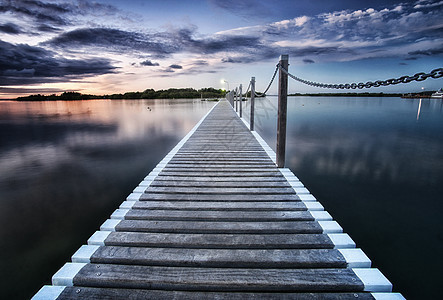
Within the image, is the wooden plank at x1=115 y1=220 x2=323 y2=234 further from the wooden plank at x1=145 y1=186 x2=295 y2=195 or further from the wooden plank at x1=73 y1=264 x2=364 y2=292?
the wooden plank at x1=145 y1=186 x2=295 y2=195

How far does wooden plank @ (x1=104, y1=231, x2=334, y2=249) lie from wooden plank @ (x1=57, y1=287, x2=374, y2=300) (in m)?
0.49

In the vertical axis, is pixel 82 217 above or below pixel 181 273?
below

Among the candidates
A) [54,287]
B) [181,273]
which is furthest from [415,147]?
[54,287]

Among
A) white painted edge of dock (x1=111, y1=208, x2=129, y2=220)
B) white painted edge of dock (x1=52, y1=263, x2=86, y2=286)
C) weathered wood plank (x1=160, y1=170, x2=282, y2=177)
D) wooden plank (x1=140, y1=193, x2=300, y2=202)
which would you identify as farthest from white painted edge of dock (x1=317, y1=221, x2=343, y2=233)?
white painted edge of dock (x1=52, y1=263, x2=86, y2=286)

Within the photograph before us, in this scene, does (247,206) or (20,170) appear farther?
(20,170)

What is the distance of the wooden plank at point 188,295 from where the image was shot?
5.70 feet

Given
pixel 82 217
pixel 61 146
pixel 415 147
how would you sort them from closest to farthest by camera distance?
pixel 82 217 < pixel 415 147 < pixel 61 146

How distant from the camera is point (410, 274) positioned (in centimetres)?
337

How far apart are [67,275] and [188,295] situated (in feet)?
3.38

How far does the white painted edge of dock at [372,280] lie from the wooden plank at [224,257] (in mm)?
131

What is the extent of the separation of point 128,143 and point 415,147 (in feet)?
48.7

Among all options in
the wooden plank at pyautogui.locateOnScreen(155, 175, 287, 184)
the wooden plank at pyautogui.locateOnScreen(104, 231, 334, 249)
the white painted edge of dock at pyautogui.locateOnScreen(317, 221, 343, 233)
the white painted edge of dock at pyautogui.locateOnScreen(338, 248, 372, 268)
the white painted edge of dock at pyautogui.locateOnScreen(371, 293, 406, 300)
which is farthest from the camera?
the wooden plank at pyautogui.locateOnScreen(155, 175, 287, 184)

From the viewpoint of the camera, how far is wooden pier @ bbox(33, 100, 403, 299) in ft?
5.95

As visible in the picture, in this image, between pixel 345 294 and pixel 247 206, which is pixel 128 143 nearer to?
pixel 247 206
